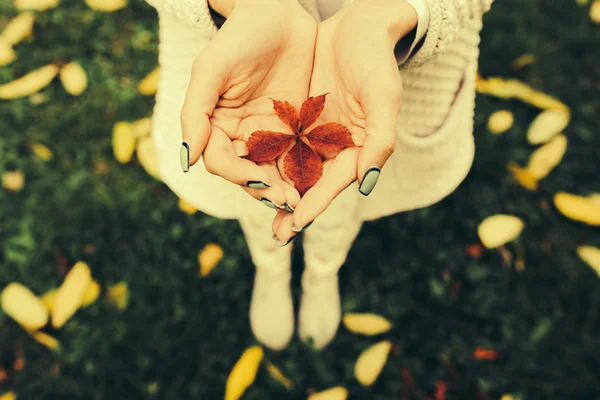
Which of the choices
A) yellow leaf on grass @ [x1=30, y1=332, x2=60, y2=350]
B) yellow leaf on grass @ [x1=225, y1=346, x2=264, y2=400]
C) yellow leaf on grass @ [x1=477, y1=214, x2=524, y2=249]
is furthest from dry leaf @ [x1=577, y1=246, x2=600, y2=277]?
yellow leaf on grass @ [x1=30, y1=332, x2=60, y2=350]

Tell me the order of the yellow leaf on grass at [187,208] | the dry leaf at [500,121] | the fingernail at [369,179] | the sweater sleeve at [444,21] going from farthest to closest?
the dry leaf at [500,121], the yellow leaf on grass at [187,208], the sweater sleeve at [444,21], the fingernail at [369,179]

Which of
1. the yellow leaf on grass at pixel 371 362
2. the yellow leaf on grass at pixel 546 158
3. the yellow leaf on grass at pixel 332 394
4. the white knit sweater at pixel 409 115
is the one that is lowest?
the yellow leaf on grass at pixel 332 394

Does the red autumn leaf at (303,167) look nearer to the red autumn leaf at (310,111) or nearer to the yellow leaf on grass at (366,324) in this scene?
the red autumn leaf at (310,111)

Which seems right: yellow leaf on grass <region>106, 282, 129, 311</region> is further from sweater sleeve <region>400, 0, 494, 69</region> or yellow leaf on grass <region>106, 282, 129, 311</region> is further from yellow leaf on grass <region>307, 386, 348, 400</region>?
sweater sleeve <region>400, 0, 494, 69</region>

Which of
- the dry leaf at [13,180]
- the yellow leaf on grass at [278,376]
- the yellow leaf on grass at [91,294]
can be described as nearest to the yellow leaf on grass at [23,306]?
the yellow leaf on grass at [91,294]

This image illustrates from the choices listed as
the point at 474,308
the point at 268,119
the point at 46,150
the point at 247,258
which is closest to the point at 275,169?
the point at 268,119

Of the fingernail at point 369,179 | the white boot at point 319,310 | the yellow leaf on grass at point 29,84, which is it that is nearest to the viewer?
the fingernail at point 369,179

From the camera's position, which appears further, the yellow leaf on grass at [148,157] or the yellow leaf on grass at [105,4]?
the yellow leaf on grass at [105,4]

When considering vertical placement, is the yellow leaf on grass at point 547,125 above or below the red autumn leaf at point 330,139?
below

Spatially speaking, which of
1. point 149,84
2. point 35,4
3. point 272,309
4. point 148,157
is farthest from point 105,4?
point 272,309
